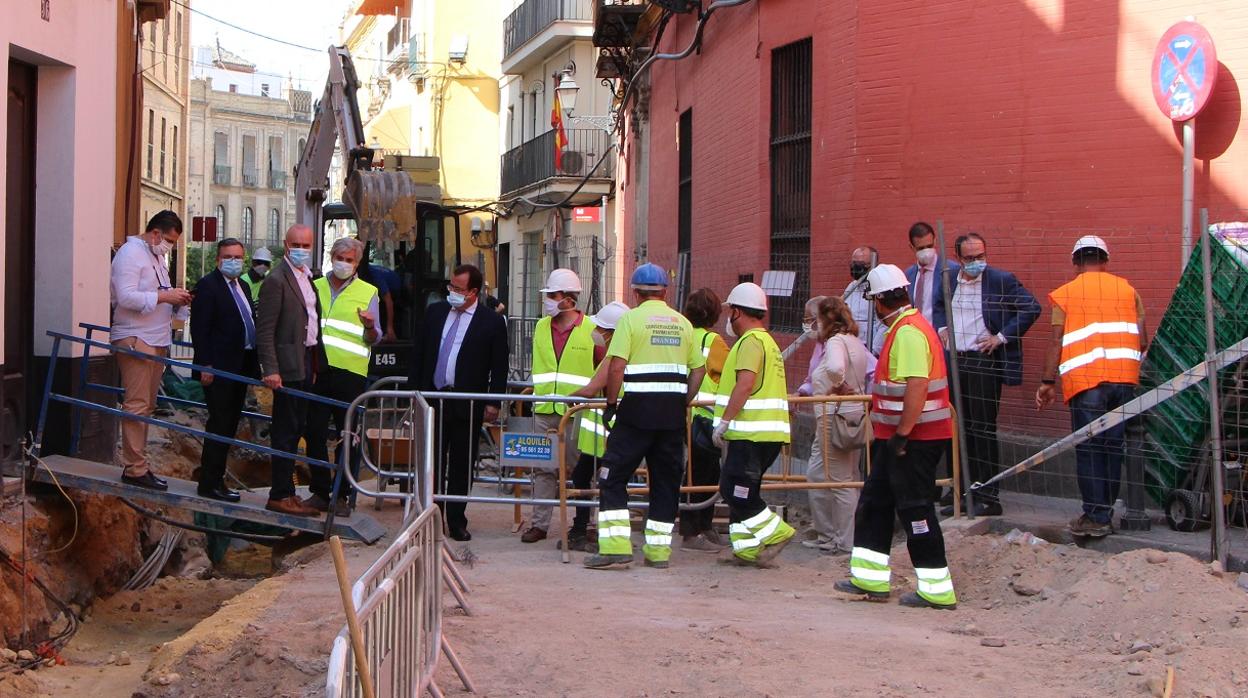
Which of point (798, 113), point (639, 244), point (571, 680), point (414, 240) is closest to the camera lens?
point (571, 680)

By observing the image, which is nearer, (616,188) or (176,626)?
(176,626)

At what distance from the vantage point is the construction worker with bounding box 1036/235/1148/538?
8.54 m

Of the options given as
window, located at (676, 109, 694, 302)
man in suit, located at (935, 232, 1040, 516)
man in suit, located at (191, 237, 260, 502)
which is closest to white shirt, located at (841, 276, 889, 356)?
man in suit, located at (935, 232, 1040, 516)

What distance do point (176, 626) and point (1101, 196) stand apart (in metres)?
7.38

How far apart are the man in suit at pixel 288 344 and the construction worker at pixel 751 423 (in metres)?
2.79

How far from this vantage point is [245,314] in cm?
944

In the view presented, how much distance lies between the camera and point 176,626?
30.8 feet

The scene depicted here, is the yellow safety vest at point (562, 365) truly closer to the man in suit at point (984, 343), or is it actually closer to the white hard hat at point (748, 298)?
the white hard hat at point (748, 298)

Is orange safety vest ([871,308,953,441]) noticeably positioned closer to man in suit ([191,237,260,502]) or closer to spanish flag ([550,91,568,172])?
man in suit ([191,237,260,502])

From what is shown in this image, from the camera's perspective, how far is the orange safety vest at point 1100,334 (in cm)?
855

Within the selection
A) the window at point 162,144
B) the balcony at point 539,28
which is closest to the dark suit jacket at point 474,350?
the balcony at point 539,28

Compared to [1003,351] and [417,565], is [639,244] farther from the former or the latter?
[417,565]

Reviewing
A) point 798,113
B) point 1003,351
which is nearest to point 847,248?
point 798,113

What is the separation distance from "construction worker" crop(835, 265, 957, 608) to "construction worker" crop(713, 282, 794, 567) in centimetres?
98
